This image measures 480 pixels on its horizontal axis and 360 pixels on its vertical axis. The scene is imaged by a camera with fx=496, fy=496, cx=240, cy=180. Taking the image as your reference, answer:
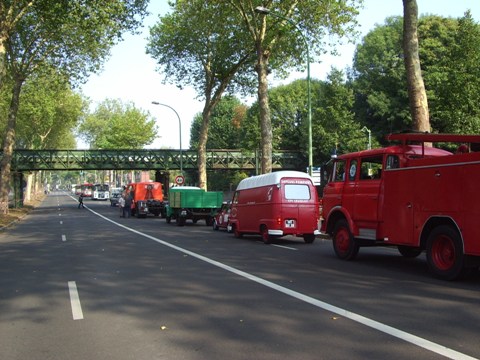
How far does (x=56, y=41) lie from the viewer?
34.4 meters

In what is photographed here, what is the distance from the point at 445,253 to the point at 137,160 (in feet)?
163

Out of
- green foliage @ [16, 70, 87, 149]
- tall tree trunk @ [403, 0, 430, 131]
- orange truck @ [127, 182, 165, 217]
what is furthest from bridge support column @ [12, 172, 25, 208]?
tall tree trunk @ [403, 0, 430, 131]

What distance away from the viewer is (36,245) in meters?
16.4

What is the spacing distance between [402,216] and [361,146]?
33114 millimetres

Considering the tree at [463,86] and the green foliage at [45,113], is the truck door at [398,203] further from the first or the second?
the green foliage at [45,113]

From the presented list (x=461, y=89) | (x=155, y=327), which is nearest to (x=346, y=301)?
(x=155, y=327)

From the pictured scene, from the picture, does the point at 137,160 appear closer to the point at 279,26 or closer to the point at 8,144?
the point at 8,144

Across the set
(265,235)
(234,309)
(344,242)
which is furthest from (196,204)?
(234,309)

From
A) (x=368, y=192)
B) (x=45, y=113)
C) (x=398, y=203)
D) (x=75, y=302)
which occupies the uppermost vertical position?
(x=45, y=113)

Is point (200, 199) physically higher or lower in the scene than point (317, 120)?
lower

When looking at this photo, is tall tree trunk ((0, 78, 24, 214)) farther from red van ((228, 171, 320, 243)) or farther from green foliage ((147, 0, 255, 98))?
red van ((228, 171, 320, 243))

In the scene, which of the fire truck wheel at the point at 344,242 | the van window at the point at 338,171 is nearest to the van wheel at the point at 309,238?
the fire truck wheel at the point at 344,242

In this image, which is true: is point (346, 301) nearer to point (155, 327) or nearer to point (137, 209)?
point (155, 327)

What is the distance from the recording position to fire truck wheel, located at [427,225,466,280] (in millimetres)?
8445
